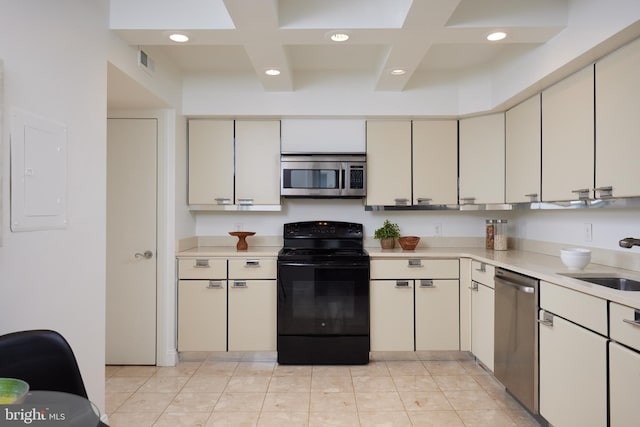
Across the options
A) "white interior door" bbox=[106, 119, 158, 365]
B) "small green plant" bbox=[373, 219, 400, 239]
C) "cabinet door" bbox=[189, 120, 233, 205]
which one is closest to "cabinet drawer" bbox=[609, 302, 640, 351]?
"small green plant" bbox=[373, 219, 400, 239]

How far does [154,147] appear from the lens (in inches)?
133

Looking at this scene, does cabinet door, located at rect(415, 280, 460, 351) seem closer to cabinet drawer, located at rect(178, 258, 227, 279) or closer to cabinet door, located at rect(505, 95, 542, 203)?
cabinet door, located at rect(505, 95, 542, 203)

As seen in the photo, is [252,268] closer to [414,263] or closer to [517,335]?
[414,263]

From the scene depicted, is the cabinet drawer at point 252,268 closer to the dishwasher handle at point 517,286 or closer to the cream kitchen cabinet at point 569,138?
the dishwasher handle at point 517,286

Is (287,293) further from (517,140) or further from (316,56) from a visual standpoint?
(517,140)

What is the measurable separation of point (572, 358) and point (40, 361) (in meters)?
2.19

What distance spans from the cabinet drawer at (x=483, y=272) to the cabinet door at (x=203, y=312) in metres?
1.99

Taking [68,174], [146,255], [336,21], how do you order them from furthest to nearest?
[146,255] < [336,21] < [68,174]

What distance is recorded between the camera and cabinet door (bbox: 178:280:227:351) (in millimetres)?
3434

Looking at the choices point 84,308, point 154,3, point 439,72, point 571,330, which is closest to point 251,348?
point 84,308

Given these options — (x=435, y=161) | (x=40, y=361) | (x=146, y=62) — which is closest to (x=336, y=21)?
(x=146, y=62)

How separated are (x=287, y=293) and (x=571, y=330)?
202 cm

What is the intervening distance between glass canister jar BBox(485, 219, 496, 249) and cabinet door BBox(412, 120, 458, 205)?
1.22 feet

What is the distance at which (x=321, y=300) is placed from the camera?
3389mm
